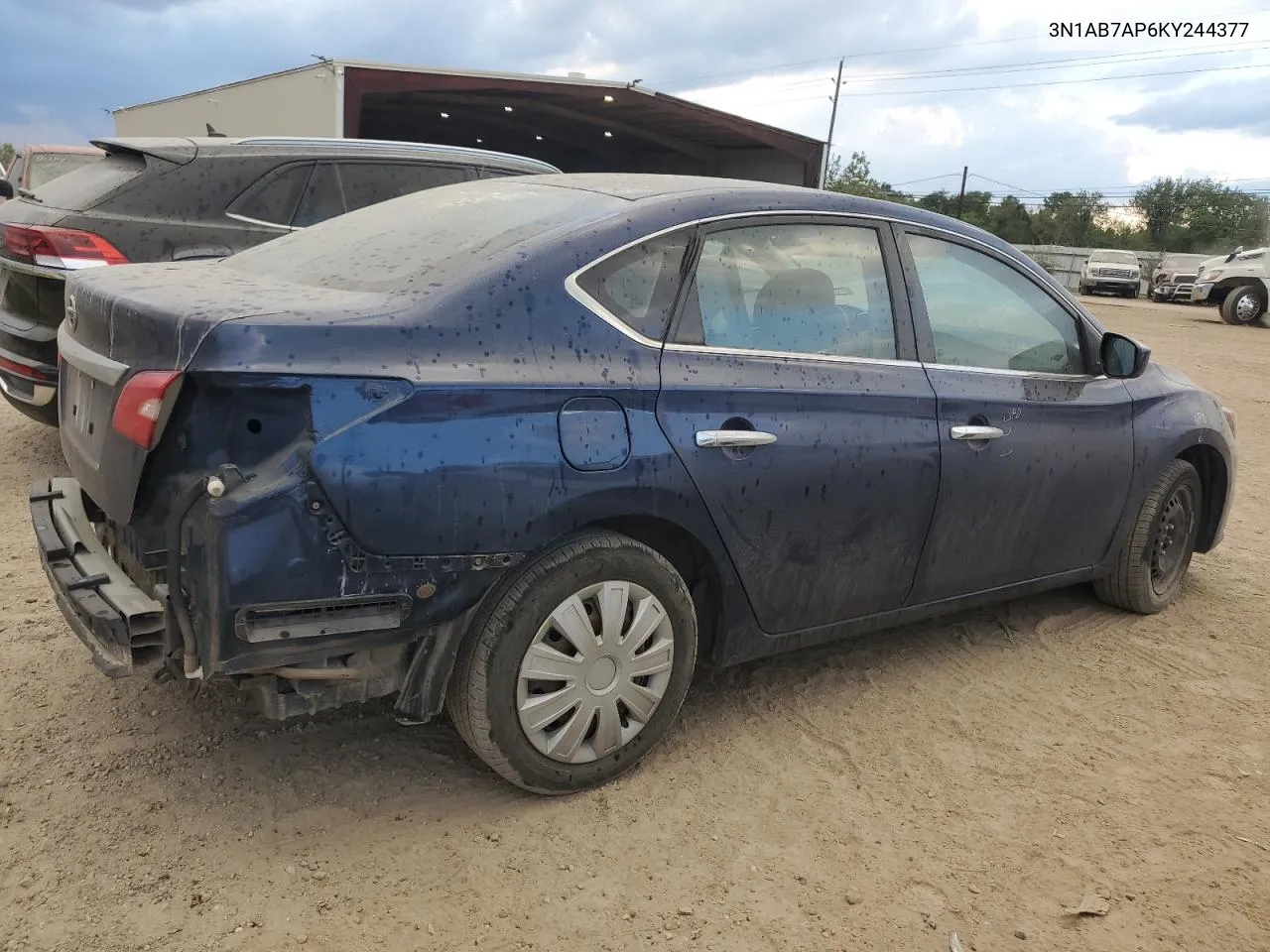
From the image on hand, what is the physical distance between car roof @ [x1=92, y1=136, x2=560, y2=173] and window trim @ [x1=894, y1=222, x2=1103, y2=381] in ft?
7.59

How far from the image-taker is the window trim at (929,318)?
11.1 ft

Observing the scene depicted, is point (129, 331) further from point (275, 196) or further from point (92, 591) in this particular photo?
point (275, 196)

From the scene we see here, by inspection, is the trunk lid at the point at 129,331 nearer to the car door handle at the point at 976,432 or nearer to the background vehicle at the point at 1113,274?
the car door handle at the point at 976,432

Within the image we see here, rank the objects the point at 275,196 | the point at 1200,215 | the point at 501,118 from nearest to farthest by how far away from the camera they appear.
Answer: the point at 275,196 → the point at 501,118 → the point at 1200,215

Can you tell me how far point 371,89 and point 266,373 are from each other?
16.6m

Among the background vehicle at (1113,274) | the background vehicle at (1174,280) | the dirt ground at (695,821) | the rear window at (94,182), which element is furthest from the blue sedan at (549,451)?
the background vehicle at (1113,274)

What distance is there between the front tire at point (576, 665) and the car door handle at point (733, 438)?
1.12 ft

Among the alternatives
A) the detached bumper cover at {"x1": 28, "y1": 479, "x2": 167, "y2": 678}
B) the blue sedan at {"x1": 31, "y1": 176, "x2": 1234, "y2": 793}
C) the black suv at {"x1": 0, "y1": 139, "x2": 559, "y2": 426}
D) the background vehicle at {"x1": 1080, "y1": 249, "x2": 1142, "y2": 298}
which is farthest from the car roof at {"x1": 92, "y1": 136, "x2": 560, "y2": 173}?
the background vehicle at {"x1": 1080, "y1": 249, "x2": 1142, "y2": 298}

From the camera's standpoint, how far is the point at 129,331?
2471 millimetres

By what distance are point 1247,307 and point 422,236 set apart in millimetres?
23619

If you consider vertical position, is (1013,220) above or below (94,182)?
above

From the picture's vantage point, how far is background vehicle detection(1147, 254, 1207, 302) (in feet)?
98.7

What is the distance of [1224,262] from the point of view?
23.3 meters

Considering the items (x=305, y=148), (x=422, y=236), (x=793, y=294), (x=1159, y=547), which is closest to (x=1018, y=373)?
(x=793, y=294)
